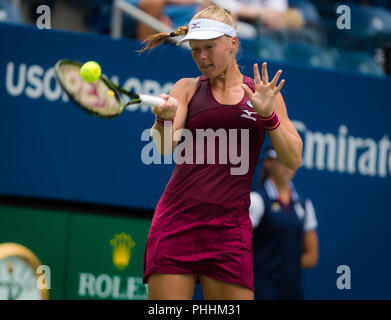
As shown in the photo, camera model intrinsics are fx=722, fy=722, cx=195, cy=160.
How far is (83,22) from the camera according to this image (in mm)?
6016

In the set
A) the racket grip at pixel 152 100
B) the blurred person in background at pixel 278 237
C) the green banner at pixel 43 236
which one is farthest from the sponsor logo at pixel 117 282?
the racket grip at pixel 152 100

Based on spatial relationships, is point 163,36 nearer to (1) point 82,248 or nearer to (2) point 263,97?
(2) point 263,97

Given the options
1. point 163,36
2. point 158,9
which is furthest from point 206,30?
point 158,9

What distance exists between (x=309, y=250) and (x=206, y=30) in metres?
2.79

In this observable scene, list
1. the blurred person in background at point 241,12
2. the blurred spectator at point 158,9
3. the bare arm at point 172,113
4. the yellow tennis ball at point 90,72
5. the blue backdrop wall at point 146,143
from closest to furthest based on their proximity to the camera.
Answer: the yellow tennis ball at point 90,72 < the bare arm at point 172,113 < the blue backdrop wall at point 146,143 < the blurred spectator at point 158,9 < the blurred person in background at point 241,12

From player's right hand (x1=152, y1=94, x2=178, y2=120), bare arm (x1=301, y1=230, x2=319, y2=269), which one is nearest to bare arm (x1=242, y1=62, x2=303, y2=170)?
player's right hand (x1=152, y1=94, x2=178, y2=120)

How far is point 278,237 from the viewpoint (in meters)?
5.31

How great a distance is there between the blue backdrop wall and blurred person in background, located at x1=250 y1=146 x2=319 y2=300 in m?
0.27

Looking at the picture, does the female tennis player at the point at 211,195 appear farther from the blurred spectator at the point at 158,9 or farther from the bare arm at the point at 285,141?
the blurred spectator at the point at 158,9

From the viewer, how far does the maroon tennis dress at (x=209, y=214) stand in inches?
127

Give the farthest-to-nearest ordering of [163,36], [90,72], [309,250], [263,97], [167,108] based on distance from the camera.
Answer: [309,250]
[163,36]
[263,97]
[167,108]
[90,72]

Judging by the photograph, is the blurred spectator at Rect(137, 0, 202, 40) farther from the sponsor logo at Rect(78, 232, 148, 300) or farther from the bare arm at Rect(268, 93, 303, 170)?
the bare arm at Rect(268, 93, 303, 170)

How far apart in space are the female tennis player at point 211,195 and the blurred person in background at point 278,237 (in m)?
1.98
